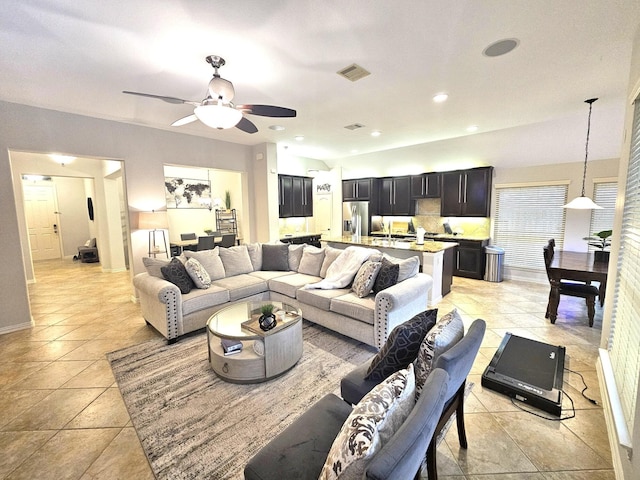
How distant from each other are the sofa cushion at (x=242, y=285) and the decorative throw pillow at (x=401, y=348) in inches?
102

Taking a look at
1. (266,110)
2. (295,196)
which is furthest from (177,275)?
(295,196)

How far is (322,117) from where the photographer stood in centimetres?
429

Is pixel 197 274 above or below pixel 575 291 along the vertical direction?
above

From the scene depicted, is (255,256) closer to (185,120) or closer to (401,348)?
(185,120)

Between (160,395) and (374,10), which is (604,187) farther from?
(160,395)

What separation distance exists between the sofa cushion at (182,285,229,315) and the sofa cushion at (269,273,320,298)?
2.33 ft

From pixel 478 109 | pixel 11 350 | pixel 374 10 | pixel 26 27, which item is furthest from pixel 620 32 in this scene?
pixel 11 350

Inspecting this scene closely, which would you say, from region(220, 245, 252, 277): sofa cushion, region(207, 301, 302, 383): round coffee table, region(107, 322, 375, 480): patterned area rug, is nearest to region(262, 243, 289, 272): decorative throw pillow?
region(220, 245, 252, 277): sofa cushion

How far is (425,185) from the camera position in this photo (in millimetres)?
6711

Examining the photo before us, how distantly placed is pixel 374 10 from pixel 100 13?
76.5 inches

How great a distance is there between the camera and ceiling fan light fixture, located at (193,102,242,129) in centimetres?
234

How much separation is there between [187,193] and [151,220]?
359 centimetres

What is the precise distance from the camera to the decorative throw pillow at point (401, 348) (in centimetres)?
158

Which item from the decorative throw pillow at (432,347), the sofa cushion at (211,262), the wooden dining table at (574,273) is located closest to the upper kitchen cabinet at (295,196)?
the sofa cushion at (211,262)
